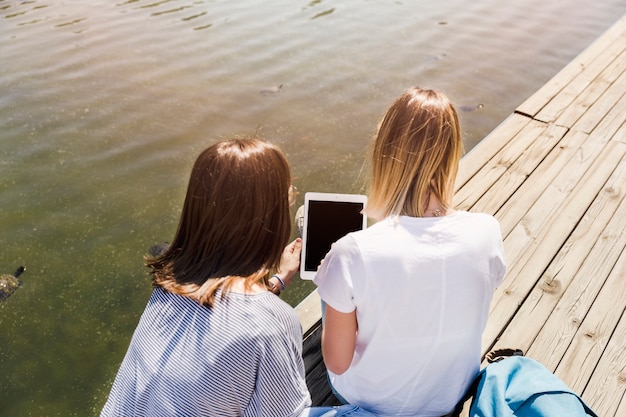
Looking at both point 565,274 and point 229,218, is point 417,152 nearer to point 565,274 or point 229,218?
point 229,218

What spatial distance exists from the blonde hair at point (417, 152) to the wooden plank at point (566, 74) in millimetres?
3092

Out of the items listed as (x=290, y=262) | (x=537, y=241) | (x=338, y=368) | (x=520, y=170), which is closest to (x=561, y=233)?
(x=537, y=241)

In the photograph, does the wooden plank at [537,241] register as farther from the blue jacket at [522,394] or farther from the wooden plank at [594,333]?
the blue jacket at [522,394]

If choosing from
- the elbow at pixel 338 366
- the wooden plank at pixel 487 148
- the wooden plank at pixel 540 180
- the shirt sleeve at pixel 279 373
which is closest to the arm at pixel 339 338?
the elbow at pixel 338 366

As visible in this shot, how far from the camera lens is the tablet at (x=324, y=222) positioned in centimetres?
229

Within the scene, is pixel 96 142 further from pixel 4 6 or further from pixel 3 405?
pixel 4 6

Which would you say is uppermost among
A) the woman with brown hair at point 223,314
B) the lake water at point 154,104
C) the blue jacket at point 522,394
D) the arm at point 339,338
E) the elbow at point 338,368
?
the woman with brown hair at point 223,314

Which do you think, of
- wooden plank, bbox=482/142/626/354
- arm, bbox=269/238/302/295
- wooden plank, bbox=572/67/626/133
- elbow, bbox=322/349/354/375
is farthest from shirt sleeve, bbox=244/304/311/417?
wooden plank, bbox=572/67/626/133

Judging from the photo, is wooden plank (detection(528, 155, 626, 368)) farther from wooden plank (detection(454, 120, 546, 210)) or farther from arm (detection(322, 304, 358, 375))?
arm (detection(322, 304, 358, 375))

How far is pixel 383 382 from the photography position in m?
1.91

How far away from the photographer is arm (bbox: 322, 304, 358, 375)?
5.82 ft

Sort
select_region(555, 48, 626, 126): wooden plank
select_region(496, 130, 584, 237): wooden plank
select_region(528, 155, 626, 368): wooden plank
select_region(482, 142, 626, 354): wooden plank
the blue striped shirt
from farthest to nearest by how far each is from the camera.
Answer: select_region(555, 48, 626, 126): wooden plank → select_region(496, 130, 584, 237): wooden plank → select_region(482, 142, 626, 354): wooden plank → select_region(528, 155, 626, 368): wooden plank → the blue striped shirt

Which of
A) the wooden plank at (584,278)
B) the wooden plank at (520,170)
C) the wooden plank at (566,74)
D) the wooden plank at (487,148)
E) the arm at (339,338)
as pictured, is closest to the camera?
the arm at (339,338)

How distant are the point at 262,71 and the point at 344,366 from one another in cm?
558
